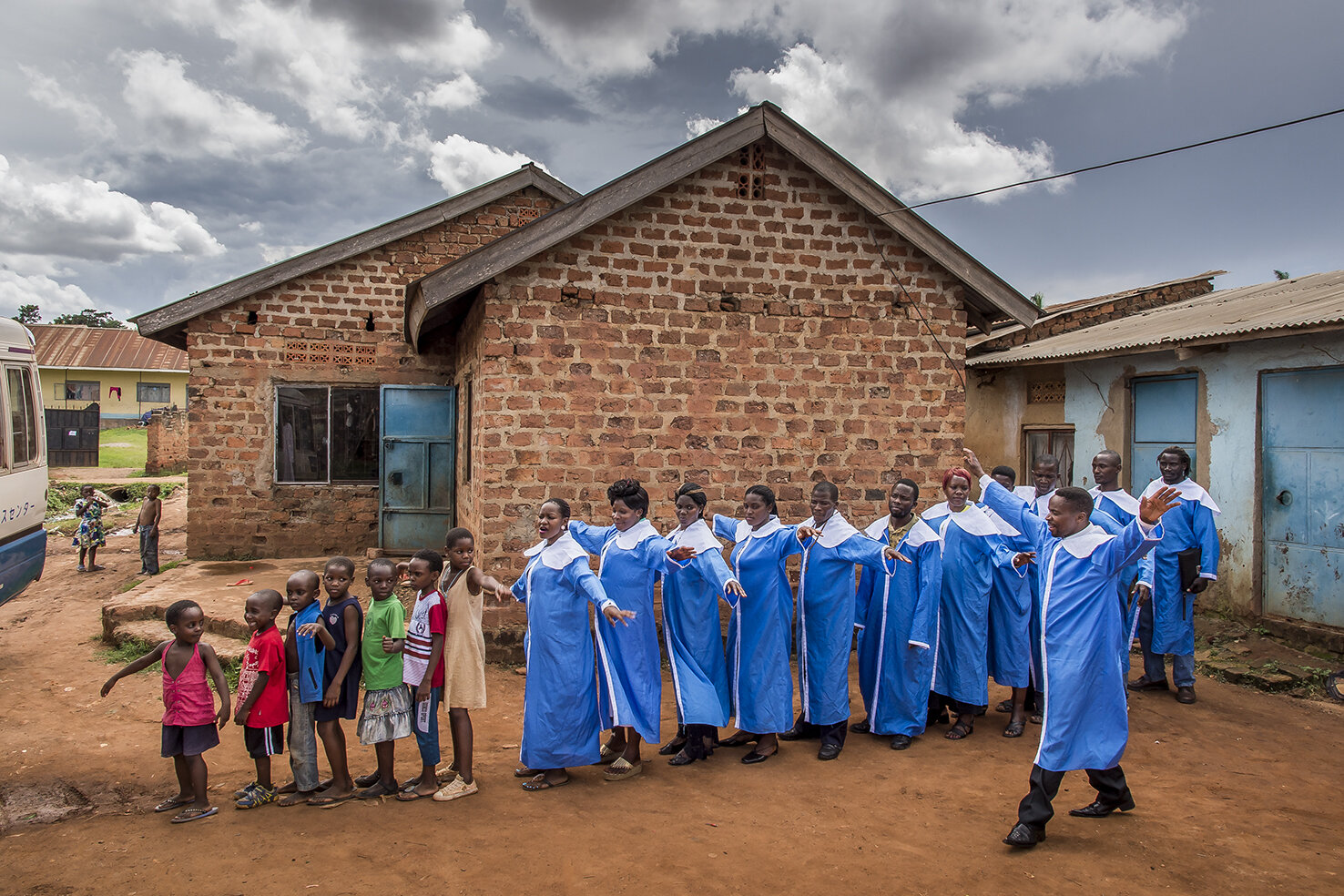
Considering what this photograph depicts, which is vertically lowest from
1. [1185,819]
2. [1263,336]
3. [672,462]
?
[1185,819]

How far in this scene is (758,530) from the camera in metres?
4.84

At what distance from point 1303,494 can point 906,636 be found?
16.5 ft

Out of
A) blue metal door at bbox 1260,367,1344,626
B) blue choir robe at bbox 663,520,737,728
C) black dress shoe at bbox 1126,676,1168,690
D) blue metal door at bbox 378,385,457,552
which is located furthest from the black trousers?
blue metal door at bbox 378,385,457,552

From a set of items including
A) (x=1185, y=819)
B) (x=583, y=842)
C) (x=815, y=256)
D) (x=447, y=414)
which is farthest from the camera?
(x=447, y=414)

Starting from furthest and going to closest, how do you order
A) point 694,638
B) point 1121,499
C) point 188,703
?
1. point 1121,499
2. point 694,638
3. point 188,703

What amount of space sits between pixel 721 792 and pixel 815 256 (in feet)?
14.5

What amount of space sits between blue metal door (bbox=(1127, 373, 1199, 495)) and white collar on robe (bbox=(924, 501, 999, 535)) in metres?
4.77

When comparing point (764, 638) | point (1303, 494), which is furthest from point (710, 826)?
point (1303, 494)

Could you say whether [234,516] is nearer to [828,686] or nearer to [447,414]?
[447,414]

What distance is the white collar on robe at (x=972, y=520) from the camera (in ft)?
16.9

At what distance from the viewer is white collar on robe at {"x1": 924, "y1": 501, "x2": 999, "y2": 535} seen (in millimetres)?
5148

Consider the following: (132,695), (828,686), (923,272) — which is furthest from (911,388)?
(132,695)

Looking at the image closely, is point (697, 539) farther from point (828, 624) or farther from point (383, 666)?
point (383, 666)

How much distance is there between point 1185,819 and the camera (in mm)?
3996
